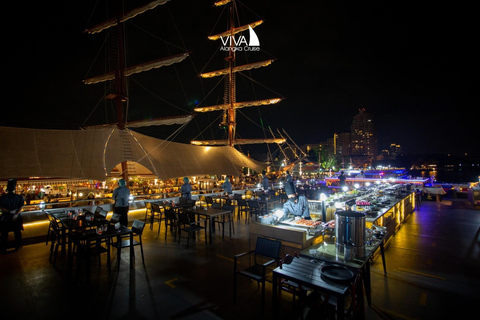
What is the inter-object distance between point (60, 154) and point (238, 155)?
1282cm

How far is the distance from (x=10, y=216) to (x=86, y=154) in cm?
490

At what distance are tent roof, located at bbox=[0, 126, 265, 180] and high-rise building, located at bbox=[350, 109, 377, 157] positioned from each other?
17130cm

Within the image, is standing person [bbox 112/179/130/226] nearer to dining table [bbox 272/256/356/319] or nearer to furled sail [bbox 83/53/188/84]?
dining table [bbox 272/256/356/319]

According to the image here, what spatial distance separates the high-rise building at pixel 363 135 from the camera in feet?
532

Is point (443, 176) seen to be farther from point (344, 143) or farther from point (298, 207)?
point (344, 143)

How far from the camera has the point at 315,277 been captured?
2.60m

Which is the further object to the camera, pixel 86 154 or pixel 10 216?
pixel 86 154

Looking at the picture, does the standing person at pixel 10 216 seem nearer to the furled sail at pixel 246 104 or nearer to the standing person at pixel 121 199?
the standing person at pixel 121 199

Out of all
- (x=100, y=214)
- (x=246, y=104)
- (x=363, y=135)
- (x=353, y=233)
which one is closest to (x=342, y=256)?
(x=353, y=233)

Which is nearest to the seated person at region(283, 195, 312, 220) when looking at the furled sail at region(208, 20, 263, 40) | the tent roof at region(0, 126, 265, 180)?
the tent roof at region(0, 126, 265, 180)

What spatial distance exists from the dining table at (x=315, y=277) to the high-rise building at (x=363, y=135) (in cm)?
17860

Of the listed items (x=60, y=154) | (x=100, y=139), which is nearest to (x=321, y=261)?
(x=60, y=154)

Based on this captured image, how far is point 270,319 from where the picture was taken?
3125mm

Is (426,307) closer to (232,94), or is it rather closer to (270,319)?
(270,319)
